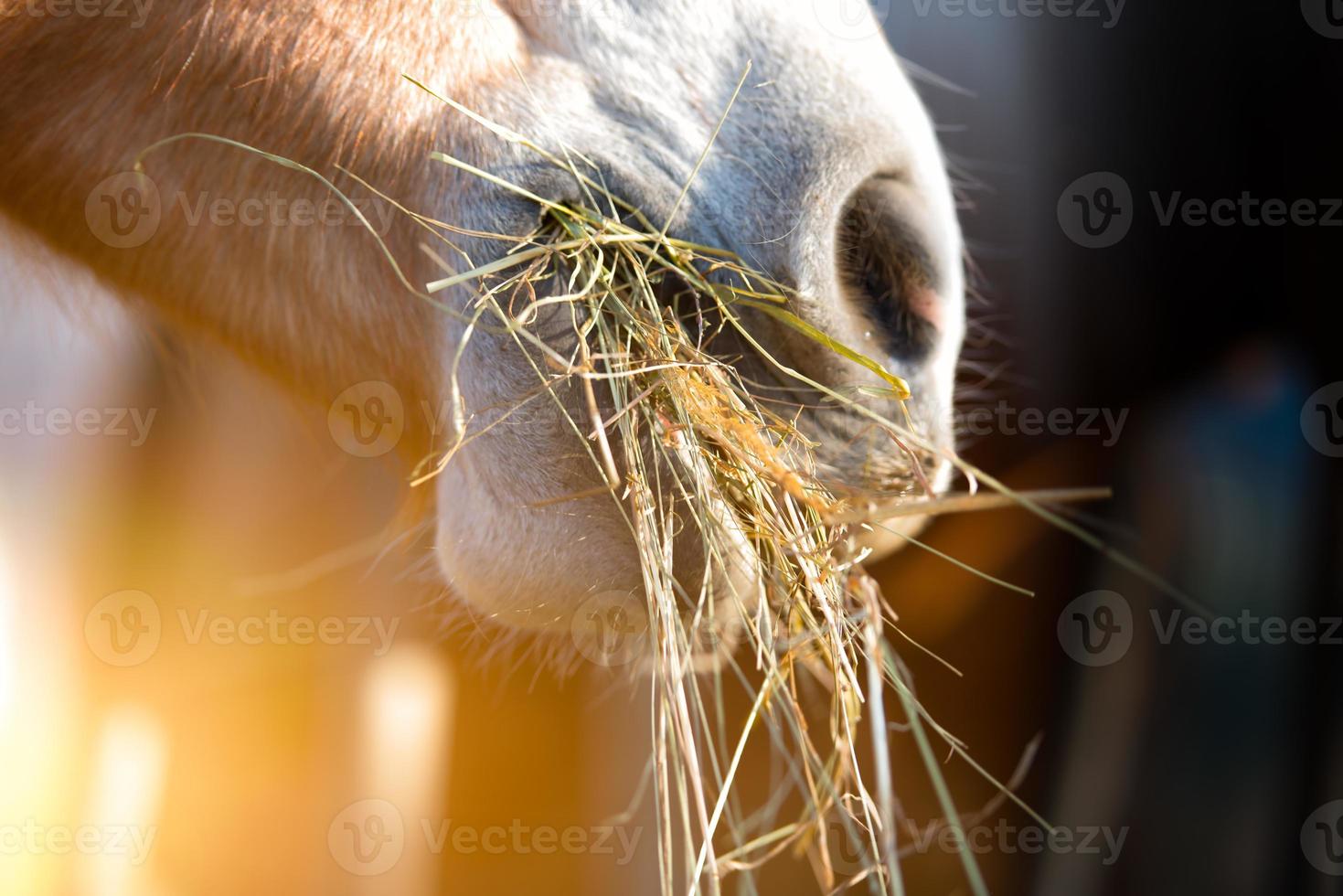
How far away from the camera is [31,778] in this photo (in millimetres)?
1558

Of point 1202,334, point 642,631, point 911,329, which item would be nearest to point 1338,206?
point 1202,334

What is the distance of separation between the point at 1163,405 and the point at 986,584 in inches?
15.6

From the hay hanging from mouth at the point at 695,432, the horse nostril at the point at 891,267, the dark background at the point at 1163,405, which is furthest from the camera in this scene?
the dark background at the point at 1163,405

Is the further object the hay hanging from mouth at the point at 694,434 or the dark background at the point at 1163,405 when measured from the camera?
the dark background at the point at 1163,405

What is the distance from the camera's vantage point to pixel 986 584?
1.47m

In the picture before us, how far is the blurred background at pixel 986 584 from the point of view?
Answer: 4.17 ft

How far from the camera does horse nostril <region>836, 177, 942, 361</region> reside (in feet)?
2.06

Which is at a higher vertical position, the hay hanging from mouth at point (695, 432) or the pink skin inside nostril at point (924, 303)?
the pink skin inside nostril at point (924, 303)

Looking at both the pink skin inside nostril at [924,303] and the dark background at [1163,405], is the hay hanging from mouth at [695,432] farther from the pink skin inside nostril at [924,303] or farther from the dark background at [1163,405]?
the dark background at [1163,405]

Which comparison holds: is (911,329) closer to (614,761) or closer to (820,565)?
(820,565)

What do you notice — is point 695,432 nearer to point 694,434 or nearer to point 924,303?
point 694,434

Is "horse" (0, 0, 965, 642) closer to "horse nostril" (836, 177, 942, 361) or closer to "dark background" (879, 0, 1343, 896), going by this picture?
"horse nostril" (836, 177, 942, 361)

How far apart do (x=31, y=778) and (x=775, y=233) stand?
1.70m

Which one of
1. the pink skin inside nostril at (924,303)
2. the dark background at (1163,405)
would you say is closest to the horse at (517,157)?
the pink skin inside nostril at (924,303)
